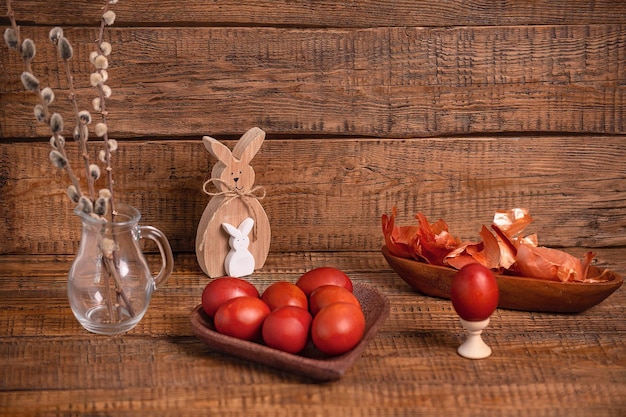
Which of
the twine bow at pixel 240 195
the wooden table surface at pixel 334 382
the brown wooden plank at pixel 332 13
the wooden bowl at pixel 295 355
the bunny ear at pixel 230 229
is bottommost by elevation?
the wooden table surface at pixel 334 382

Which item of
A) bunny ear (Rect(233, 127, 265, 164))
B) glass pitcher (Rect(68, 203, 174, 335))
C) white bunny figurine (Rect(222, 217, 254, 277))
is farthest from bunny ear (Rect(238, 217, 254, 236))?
glass pitcher (Rect(68, 203, 174, 335))

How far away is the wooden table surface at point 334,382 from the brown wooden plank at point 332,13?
1.56 ft

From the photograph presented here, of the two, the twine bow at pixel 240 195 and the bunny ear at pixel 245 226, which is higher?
the twine bow at pixel 240 195

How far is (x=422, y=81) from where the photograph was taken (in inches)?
57.7

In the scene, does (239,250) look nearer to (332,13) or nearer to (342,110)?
(342,110)

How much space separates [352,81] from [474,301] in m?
0.52

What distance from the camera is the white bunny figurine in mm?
1388

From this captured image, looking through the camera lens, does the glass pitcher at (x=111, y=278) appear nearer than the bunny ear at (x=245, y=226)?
Yes

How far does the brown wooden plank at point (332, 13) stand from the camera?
138cm

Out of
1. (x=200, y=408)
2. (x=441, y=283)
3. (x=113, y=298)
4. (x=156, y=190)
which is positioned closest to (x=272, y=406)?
(x=200, y=408)

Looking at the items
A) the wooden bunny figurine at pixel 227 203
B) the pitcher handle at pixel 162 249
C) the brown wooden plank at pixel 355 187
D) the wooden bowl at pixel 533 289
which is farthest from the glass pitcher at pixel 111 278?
the wooden bowl at pixel 533 289

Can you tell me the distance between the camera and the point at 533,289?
1265 mm

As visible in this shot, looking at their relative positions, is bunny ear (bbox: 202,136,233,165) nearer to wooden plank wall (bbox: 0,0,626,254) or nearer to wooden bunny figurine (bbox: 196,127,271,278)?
wooden bunny figurine (bbox: 196,127,271,278)

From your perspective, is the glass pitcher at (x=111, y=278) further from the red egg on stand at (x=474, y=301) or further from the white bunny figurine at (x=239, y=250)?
the red egg on stand at (x=474, y=301)
